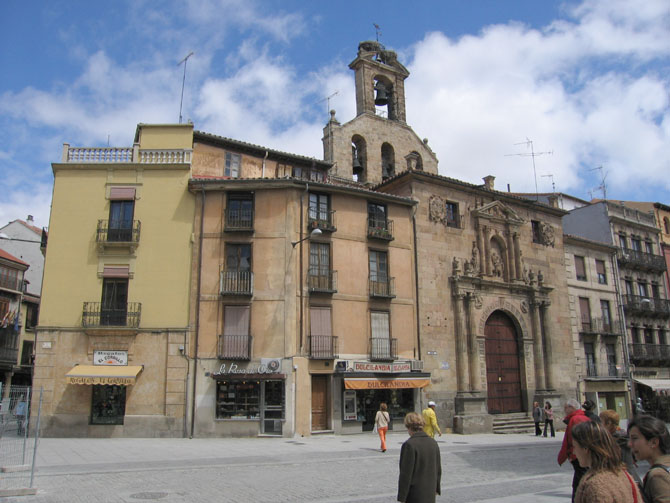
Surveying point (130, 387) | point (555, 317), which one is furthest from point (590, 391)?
point (130, 387)

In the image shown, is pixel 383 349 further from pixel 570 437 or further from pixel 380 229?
pixel 570 437

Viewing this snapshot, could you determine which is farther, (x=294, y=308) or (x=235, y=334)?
(x=294, y=308)

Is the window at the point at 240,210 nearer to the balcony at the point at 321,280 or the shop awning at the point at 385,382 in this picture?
the balcony at the point at 321,280

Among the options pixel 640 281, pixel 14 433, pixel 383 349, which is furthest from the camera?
pixel 640 281

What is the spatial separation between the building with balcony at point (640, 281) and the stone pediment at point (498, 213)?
11156 mm

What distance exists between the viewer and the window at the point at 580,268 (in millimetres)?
36281

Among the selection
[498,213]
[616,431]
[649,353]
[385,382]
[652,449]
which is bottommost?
[616,431]

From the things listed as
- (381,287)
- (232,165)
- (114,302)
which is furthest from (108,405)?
(381,287)

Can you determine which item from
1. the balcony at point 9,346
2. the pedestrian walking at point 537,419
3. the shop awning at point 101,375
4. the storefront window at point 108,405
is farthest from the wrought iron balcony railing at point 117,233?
the balcony at point 9,346

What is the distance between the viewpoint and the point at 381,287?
26.4 metres

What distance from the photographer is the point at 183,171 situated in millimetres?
24703

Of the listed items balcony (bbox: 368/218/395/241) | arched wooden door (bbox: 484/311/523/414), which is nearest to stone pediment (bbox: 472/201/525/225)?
arched wooden door (bbox: 484/311/523/414)

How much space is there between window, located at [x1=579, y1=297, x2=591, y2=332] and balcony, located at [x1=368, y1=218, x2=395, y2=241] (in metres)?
16.1

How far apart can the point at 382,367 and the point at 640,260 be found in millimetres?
25925
